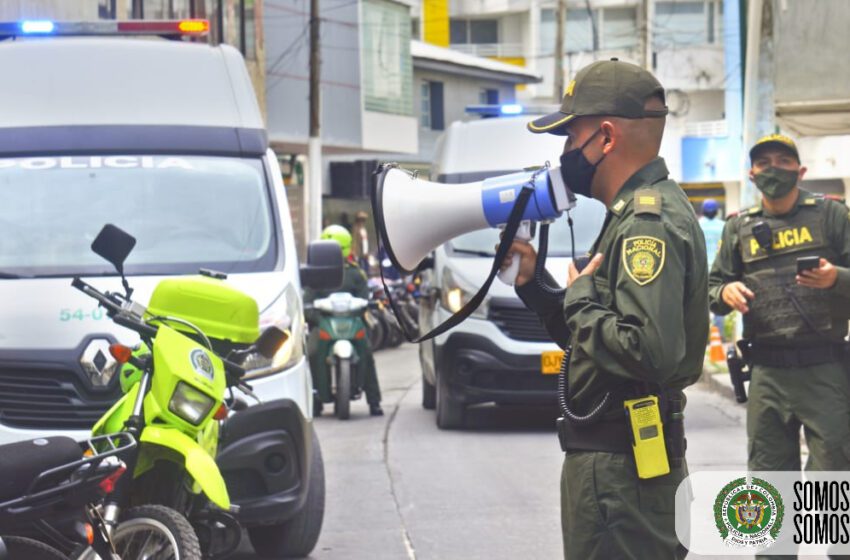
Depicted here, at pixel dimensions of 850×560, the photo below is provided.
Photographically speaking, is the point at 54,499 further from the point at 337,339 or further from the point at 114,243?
the point at 337,339

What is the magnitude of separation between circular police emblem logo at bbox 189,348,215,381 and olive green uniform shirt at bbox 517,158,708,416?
181 cm

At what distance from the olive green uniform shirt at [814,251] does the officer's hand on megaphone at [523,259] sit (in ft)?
9.01

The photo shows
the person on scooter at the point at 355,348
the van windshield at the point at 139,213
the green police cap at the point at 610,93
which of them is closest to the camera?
the green police cap at the point at 610,93

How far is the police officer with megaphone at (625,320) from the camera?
3928 mm

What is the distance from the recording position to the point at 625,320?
392 centimetres

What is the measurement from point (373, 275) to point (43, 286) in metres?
20.7

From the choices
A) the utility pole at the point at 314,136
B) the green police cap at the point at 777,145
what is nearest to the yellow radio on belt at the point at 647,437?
the green police cap at the point at 777,145

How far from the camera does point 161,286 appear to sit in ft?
19.6

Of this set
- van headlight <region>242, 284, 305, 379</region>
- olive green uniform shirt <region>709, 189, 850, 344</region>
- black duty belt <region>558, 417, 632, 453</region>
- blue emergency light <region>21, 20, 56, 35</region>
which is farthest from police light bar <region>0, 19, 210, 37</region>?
black duty belt <region>558, 417, 632, 453</region>

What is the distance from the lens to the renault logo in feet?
22.8

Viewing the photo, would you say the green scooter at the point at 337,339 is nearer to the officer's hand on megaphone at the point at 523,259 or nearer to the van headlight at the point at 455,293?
the van headlight at the point at 455,293

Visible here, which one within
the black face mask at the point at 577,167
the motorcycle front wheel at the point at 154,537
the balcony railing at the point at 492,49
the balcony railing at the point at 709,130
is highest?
the balcony railing at the point at 492,49

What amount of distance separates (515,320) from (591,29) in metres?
48.6

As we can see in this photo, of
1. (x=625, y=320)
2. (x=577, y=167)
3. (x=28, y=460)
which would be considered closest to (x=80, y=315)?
(x=28, y=460)
